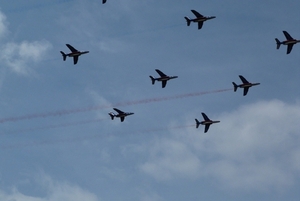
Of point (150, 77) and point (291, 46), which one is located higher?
point (291, 46)

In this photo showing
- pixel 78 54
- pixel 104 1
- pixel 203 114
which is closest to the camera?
pixel 104 1

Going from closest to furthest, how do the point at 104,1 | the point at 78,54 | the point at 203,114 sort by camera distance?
1. the point at 104,1
2. the point at 78,54
3. the point at 203,114

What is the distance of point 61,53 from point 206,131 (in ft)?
147

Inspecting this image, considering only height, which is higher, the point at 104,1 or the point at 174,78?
the point at 104,1

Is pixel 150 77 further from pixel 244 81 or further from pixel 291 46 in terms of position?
pixel 291 46

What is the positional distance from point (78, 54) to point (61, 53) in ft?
15.3

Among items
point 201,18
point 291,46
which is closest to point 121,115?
point 201,18

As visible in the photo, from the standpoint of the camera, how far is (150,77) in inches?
6329

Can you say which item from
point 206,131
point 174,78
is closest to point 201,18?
point 174,78

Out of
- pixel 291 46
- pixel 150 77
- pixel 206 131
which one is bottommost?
pixel 206 131

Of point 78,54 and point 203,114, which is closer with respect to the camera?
point 78,54

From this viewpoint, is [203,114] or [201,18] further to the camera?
[203,114]

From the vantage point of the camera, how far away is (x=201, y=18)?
154625mm

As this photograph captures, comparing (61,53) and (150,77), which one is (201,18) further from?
(61,53)
